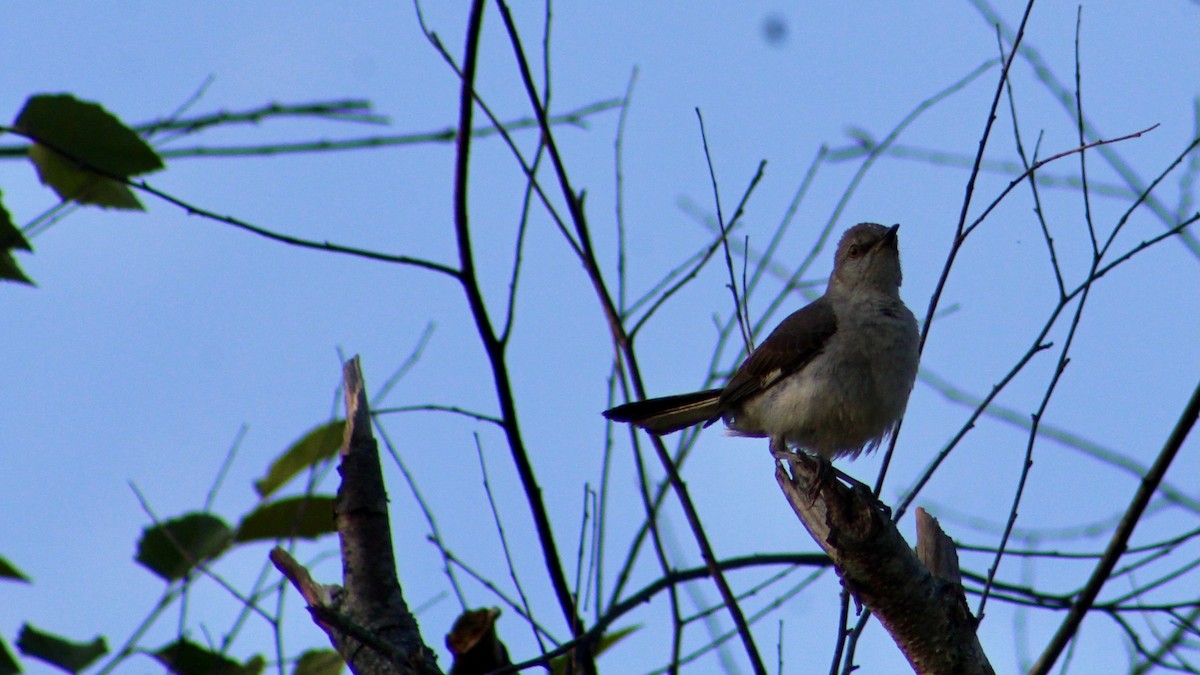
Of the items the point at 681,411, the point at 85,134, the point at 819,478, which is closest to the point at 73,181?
the point at 85,134

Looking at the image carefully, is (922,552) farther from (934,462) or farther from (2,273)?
(2,273)

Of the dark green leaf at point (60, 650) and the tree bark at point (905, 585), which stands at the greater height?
the tree bark at point (905, 585)

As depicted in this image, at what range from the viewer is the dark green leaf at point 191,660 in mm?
2941

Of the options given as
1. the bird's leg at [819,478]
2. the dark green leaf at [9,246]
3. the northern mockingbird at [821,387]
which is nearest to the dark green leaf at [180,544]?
the dark green leaf at [9,246]

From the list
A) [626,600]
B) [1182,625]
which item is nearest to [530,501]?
[626,600]

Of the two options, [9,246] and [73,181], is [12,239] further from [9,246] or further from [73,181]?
[73,181]

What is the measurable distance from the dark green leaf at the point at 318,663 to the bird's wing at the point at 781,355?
2915mm

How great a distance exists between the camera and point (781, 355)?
5.68 metres

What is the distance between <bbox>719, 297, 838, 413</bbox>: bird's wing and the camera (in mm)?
5613

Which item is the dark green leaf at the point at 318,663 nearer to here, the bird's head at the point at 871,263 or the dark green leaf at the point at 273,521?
the dark green leaf at the point at 273,521

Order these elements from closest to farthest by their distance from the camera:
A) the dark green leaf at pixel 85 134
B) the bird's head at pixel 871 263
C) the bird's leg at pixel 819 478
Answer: the dark green leaf at pixel 85 134 < the bird's leg at pixel 819 478 < the bird's head at pixel 871 263

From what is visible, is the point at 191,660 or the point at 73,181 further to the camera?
the point at 73,181

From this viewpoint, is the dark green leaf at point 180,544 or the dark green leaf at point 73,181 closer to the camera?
the dark green leaf at point 180,544

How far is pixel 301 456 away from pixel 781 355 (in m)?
2.94
